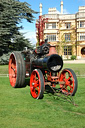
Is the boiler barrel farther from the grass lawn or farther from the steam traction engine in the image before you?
the grass lawn

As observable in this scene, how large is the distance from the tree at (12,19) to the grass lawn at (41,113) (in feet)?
43.3

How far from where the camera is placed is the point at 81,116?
3807 mm

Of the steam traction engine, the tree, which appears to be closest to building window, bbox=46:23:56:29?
the tree

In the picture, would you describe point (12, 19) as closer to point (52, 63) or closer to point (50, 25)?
point (52, 63)

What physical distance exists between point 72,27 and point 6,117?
134 feet

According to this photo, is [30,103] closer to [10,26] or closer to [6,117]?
[6,117]

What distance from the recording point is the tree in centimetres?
1761

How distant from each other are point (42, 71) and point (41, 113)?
250cm

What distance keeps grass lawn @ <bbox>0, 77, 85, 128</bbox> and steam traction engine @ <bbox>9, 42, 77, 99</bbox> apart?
1.50 feet

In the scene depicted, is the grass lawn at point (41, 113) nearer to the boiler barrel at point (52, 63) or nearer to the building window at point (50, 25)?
the boiler barrel at point (52, 63)

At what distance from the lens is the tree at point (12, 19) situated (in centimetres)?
1761

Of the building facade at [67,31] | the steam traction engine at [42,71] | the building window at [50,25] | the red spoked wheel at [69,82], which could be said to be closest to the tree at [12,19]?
the steam traction engine at [42,71]

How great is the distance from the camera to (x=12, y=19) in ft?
60.1

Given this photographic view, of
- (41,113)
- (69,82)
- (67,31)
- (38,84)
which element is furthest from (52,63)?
(67,31)
